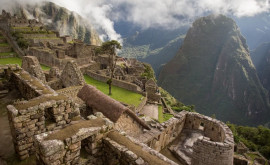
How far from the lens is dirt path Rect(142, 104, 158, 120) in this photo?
81.3 feet

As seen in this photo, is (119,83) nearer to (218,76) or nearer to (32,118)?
(32,118)

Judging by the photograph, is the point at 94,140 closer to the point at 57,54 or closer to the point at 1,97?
the point at 1,97

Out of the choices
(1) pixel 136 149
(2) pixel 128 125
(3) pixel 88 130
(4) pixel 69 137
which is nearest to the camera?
(4) pixel 69 137

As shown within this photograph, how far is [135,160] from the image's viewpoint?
3.92 meters

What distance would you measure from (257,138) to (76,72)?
6376 centimetres

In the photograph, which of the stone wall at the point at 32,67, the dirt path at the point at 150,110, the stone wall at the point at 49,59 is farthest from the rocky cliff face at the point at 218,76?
the stone wall at the point at 32,67

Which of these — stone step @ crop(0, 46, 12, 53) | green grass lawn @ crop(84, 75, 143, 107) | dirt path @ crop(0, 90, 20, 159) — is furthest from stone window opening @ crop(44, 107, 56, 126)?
stone step @ crop(0, 46, 12, 53)

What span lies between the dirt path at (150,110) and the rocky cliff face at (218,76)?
110 metres

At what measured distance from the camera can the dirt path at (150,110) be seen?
81.3 feet

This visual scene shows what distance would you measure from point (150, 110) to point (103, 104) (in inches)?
718

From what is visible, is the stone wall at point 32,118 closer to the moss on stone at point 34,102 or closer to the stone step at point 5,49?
the moss on stone at point 34,102

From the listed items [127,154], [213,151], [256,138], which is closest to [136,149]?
[127,154]

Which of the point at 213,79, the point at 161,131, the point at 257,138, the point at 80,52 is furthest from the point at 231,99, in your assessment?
the point at 161,131

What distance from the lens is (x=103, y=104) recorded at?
29.2 feet
